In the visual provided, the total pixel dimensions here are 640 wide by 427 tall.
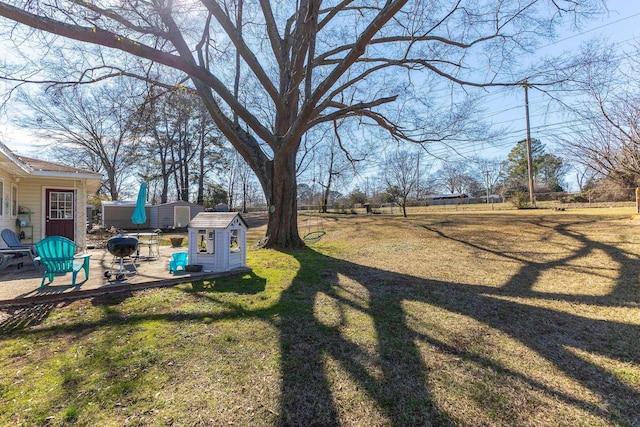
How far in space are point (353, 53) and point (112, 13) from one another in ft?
16.4

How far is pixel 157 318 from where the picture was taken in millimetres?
3771

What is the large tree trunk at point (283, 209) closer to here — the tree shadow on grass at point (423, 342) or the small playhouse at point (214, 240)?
the small playhouse at point (214, 240)

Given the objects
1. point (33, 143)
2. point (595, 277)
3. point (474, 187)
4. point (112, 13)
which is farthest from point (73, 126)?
point (474, 187)

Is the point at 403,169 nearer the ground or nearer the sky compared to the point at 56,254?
nearer the sky

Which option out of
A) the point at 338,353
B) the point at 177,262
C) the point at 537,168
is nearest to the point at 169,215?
the point at 177,262

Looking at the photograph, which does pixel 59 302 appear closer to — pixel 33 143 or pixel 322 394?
pixel 322 394

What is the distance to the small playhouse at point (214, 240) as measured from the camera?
582 cm

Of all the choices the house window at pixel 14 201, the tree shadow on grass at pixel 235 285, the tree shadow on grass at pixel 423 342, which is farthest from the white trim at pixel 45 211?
the tree shadow on grass at pixel 423 342

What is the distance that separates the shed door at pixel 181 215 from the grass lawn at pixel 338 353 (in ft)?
59.1

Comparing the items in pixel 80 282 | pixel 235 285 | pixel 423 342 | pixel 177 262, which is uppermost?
pixel 177 262

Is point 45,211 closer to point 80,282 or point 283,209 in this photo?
point 80,282

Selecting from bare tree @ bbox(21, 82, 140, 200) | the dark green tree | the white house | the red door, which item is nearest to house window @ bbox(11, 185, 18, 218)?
the white house

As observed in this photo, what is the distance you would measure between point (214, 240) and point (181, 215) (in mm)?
17558

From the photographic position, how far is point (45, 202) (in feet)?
29.7
